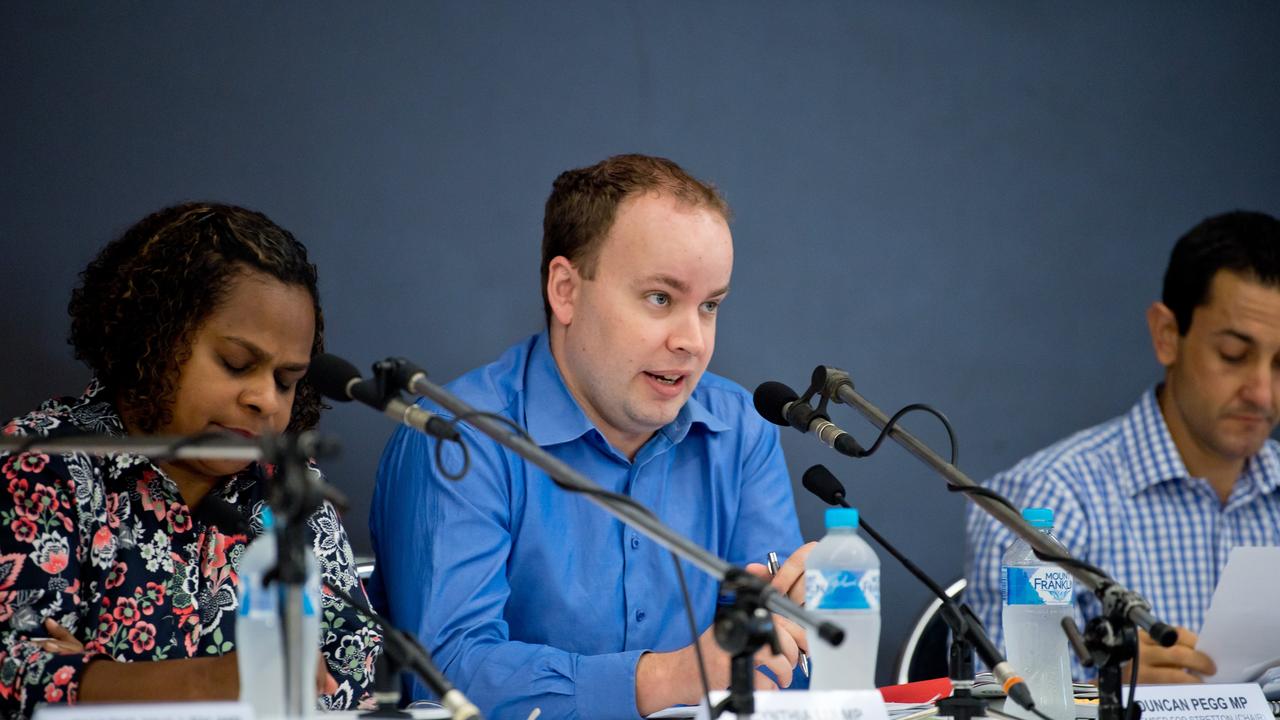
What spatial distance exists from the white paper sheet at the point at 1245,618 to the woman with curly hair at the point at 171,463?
1.42 meters

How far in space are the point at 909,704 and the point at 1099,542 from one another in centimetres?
139

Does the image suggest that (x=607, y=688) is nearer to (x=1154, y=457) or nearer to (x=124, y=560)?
(x=124, y=560)

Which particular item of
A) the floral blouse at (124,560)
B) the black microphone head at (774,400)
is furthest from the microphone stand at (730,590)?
the floral blouse at (124,560)

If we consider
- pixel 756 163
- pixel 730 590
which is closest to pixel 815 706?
pixel 730 590

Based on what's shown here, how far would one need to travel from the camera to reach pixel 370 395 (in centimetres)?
152

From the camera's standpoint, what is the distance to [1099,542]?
3.03 metres

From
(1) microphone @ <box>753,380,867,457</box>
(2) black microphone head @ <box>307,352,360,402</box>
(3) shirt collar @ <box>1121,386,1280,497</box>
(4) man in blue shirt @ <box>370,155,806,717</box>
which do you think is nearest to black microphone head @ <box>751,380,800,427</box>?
(1) microphone @ <box>753,380,867,457</box>

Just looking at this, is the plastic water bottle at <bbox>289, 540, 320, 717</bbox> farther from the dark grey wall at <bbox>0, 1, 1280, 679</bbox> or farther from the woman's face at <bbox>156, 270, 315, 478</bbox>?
the dark grey wall at <bbox>0, 1, 1280, 679</bbox>

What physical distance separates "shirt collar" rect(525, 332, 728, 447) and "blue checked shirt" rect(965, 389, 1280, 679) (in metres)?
0.86

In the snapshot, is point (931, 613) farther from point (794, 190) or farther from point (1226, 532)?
point (794, 190)

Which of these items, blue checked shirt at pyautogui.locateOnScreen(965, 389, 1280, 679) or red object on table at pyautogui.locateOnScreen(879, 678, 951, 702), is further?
blue checked shirt at pyautogui.locateOnScreen(965, 389, 1280, 679)

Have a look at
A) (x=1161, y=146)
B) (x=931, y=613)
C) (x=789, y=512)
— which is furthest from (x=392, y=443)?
(x=1161, y=146)

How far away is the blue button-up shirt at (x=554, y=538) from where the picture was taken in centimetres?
202

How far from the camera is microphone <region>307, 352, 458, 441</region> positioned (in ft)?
4.78
